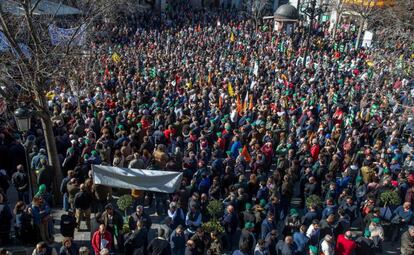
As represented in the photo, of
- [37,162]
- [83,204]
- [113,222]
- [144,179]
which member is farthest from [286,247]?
[37,162]

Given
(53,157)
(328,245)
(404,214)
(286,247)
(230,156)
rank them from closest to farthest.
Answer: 1. (286,247)
2. (328,245)
3. (404,214)
4. (53,157)
5. (230,156)

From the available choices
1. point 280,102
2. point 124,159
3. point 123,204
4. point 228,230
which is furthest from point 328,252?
point 280,102

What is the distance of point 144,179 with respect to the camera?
33.8ft

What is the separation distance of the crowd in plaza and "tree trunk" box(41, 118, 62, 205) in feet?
0.53

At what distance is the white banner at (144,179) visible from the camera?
1021cm

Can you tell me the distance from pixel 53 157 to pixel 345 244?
6.62 metres

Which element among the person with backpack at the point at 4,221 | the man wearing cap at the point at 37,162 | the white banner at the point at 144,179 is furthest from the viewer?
the man wearing cap at the point at 37,162

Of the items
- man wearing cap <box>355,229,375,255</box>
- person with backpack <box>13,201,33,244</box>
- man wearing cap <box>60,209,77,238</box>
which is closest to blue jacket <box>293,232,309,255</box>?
man wearing cap <box>355,229,375,255</box>

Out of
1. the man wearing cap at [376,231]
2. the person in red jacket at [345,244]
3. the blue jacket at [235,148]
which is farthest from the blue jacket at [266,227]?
the blue jacket at [235,148]

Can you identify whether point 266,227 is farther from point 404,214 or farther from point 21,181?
point 21,181

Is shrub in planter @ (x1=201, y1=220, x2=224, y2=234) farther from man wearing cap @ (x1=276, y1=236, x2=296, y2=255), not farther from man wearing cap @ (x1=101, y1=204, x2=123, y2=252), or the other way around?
man wearing cap @ (x1=101, y1=204, x2=123, y2=252)

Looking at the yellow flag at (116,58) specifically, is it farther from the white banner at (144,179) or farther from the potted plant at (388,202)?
the potted plant at (388,202)

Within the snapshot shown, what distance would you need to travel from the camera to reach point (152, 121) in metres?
14.5

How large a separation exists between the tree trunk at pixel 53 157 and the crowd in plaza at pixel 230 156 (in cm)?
16
